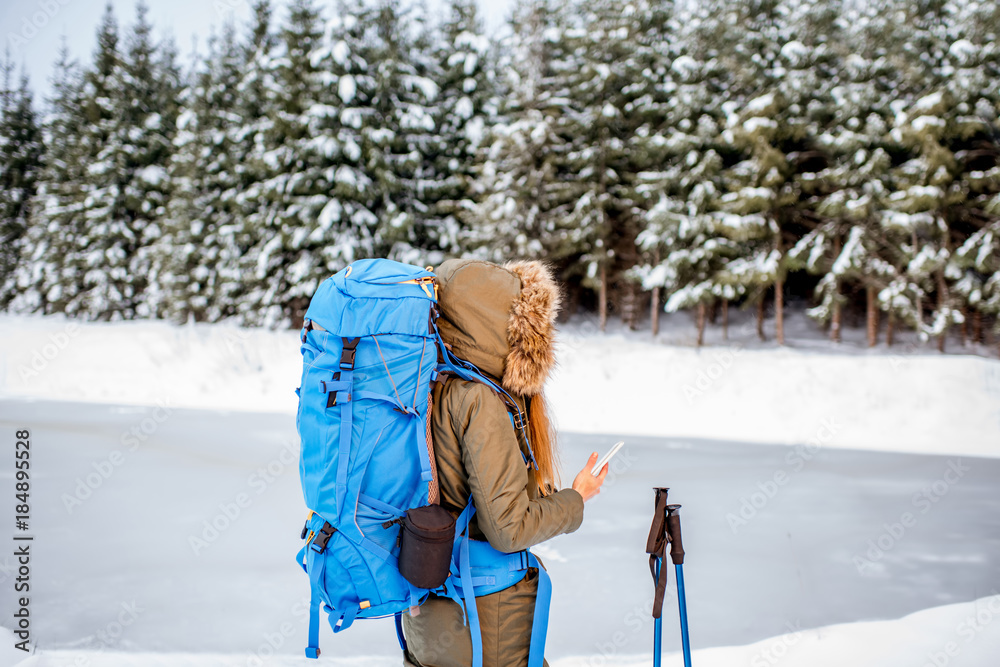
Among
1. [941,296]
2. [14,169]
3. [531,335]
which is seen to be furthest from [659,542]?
[14,169]

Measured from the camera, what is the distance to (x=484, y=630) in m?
1.84

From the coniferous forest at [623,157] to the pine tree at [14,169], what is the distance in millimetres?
13470

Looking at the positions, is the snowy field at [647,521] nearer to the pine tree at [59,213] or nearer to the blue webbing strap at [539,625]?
the blue webbing strap at [539,625]

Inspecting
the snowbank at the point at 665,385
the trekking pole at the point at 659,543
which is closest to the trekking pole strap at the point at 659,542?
the trekking pole at the point at 659,543

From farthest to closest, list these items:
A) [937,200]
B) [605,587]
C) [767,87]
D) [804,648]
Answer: [767,87] < [937,200] < [605,587] < [804,648]

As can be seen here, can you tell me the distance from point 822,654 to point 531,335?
3002 millimetres

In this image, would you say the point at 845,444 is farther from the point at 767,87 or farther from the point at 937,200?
the point at 767,87

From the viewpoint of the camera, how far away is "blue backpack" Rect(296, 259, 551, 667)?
1679mm

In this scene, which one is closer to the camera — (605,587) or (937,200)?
(605,587)

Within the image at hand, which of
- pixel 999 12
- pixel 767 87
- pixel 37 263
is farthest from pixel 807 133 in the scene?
pixel 37 263

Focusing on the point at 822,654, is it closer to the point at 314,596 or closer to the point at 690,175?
the point at 314,596

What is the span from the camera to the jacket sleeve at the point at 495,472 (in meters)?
1.70

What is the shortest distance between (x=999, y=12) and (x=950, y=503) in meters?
16.7

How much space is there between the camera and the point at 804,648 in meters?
3.54
